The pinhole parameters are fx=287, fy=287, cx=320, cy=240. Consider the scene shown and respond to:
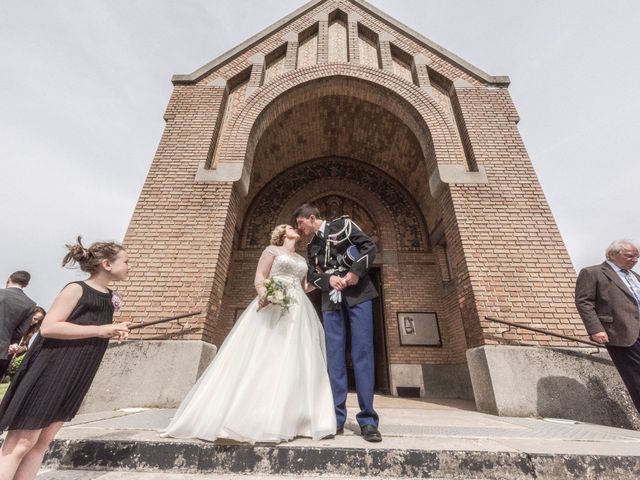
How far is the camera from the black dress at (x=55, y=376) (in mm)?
1471

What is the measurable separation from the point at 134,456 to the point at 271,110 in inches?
251

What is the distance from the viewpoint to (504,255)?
463 cm

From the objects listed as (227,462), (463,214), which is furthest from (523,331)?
(227,462)

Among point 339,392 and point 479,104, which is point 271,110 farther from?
point 339,392

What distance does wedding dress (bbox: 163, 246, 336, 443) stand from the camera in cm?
207

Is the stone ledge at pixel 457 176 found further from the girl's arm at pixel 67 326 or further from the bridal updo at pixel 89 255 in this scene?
the girl's arm at pixel 67 326

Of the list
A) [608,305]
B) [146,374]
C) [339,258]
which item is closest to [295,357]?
[339,258]

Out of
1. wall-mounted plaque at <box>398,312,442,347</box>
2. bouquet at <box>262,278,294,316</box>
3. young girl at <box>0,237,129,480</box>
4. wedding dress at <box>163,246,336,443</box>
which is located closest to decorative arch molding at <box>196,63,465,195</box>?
bouquet at <box>262,278,294,316</box>

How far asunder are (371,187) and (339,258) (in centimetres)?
669

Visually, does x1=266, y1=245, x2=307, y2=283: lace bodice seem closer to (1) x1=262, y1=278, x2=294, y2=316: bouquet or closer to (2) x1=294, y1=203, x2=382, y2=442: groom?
(2) x1=294, y1=203, x2=382, y2=442: groom

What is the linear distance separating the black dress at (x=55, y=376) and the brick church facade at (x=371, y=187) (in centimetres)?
243

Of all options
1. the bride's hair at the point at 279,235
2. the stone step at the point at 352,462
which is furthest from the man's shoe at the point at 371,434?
the bride's hair at the point at 279,235

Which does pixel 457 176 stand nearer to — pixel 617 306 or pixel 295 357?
pixel 617 306

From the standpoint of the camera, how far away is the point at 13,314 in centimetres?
342
